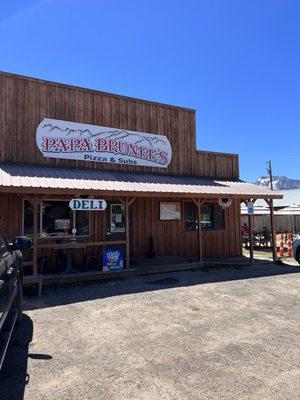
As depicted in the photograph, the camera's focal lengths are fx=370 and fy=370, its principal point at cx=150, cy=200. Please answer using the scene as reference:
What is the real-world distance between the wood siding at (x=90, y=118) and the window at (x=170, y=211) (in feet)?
4.92

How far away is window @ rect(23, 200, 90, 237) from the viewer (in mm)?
11797

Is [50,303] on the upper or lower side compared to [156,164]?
lower

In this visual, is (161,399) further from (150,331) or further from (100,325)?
(100,325)

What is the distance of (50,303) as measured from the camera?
8273 millimetres

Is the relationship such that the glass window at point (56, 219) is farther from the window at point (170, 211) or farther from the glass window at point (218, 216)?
the glass window at point (218, 216)

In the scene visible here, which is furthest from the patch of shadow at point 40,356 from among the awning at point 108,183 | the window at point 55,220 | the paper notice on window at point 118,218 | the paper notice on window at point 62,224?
the paper notice on window at point 118,218

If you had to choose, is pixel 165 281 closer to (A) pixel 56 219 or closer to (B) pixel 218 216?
(A) pixel 56 219

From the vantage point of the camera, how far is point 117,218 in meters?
13.7

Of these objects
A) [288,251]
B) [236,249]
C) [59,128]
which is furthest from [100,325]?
[288,251]

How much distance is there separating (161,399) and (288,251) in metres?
15.5

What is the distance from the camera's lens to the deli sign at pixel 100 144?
12922 millimetres

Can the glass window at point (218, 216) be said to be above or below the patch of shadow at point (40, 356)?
above

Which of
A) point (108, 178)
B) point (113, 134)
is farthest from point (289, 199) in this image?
point (108, 178)

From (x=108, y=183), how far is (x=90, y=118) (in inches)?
134
